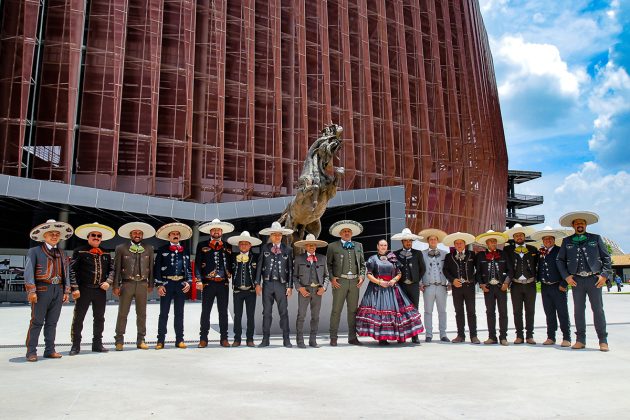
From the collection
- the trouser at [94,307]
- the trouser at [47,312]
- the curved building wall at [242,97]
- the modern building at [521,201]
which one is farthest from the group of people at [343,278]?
the modern building at [521,201]

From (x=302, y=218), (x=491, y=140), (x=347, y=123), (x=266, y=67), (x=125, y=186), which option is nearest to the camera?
(x=302, y=218)

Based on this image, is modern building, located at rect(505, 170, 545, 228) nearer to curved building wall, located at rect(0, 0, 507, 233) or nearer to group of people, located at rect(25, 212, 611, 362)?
curved building wall, located at rect(0, 0, 507, 233)

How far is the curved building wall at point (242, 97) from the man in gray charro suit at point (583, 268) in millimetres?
20470

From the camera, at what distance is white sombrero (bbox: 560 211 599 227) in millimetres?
8180

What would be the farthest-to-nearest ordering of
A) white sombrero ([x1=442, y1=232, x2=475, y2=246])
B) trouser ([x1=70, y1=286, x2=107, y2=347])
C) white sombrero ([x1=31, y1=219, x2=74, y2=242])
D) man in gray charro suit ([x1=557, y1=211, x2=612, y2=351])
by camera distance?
white sombrero ([x1=442, y1=232, x2=475, y2=246]) < man in gray charro suit ([x1=557, y1=211, x2=612, y2=351]) < trouser ([x1=70, y1=286, x2=107, y2=347]) < white sombrero ([x1=31, y1=219, x2=74, y2=242])

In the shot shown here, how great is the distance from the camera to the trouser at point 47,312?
692 cm

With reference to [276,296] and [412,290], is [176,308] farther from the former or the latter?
[412,290]

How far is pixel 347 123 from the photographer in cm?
3212

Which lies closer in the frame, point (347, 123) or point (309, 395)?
point (309, 395)

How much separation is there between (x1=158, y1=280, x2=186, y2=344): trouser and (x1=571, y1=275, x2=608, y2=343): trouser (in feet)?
19.2

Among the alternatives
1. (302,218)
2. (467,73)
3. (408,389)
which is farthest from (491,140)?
(408,389)

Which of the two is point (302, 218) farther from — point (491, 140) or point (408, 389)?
point (491, 140)

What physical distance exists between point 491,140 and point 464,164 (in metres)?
6.82

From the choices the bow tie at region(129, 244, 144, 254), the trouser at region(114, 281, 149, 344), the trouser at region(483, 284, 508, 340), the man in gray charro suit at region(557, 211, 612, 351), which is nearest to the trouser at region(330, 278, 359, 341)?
the trouser at region(483, 284, 508, 340)
